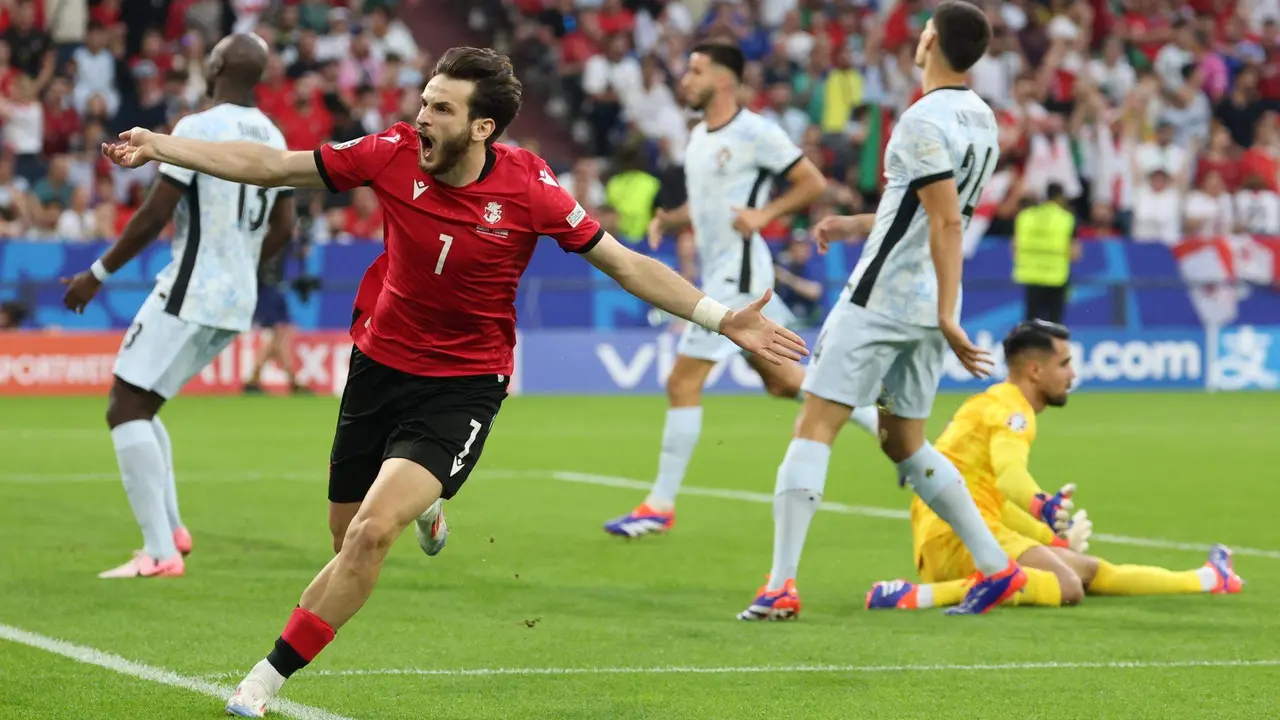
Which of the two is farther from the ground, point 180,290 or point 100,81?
point 100,81

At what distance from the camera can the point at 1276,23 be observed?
102 feet

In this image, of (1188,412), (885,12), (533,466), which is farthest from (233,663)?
(885,12)

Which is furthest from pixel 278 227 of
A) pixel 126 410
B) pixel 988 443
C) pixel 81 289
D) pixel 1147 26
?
pixel 1147 26

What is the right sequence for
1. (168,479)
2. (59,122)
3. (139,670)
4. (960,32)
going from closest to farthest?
(139,670) → (960,32) → (168,479) → (59,122)

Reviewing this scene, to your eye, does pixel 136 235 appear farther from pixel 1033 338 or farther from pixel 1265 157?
pixel 1265 157

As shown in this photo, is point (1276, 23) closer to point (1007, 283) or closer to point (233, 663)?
point (1007, 283)

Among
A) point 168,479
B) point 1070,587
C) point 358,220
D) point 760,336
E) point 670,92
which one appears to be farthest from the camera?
point 670,92

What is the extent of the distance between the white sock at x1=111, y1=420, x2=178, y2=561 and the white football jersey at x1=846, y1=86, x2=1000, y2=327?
131 inches

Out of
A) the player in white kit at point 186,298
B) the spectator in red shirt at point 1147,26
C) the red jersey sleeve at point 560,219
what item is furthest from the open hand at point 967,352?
the spectator in red shirt at point 1147,26

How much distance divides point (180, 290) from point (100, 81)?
16.0m

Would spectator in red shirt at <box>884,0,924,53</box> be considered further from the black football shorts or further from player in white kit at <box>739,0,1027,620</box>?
the black football shorts

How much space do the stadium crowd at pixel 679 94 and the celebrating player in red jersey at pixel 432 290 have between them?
642 inches

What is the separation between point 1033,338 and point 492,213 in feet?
11.2

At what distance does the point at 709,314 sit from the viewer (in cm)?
602
